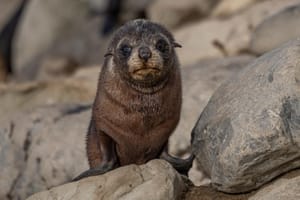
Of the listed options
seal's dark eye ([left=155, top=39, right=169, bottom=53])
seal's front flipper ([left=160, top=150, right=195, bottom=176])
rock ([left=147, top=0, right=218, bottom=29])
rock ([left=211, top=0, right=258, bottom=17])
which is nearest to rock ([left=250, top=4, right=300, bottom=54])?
rock ([left=211, top=0, right=258, bottom=17])

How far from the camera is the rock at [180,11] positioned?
683 inches

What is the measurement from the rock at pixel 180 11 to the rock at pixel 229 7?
68 centimetres

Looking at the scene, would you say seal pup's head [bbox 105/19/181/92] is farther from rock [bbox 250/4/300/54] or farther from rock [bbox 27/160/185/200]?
rock [bbox 250/4/300/54]

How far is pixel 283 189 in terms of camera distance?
22.6 feet

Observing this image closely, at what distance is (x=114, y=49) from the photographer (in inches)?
307

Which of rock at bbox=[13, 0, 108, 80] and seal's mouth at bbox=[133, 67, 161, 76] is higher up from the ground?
seal's mouth at bbox=[133, 67, 161, 76]

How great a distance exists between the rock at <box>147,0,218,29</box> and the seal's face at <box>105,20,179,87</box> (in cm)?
956

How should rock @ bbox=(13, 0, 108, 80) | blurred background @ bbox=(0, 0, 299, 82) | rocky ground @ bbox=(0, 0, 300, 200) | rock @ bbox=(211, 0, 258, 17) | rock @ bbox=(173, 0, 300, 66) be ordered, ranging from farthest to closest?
rock @ bbox=(13, 0, 108, 80) < rock @ bbox=(211, 0, 258, 17) < blurred background @ bbox=(0, 0, 299, 82) < rock @ bbox=(173, 0, 300, 66) < rocky ground @ bbox=(0, 0, 300, 200)

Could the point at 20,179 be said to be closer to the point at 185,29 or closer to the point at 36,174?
the point at 36,174

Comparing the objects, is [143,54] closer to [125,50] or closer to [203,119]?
[125,50]

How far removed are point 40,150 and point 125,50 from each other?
298 cm

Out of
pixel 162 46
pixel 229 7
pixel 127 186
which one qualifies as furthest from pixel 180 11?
pixel 127 186

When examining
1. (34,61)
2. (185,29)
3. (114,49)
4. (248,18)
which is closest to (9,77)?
(34,61)

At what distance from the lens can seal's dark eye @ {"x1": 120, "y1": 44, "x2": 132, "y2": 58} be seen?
7.54 metres
